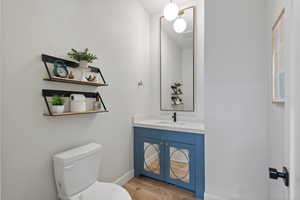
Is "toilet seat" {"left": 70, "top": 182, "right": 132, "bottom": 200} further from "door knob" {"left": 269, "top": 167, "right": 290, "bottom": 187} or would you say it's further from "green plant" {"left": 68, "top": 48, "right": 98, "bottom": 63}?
"green plant" {"left": 68, "top": 48, "right": 98, "bottom": 63}

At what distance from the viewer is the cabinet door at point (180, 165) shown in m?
1.88

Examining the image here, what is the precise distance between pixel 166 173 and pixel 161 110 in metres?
1.03

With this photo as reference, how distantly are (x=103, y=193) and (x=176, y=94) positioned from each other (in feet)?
5.82

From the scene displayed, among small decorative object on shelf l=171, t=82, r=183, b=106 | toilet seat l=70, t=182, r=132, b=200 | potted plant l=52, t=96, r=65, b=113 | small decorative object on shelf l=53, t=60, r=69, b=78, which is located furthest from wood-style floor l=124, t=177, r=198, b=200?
small decorative object on shelf l=53, t=60, r=69, b=78

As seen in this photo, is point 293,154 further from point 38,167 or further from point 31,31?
point 31,31

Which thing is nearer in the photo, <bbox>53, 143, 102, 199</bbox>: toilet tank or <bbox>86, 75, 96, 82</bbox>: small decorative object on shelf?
<bbox>53, 143, 102, 199</bbox>: toilet tank

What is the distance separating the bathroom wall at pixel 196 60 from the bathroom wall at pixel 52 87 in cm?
59

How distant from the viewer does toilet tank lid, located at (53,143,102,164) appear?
1.25 metres

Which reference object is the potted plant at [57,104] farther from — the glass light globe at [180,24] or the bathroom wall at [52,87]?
the glass light globe at [180,24]

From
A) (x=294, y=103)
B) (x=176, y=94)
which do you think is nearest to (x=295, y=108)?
(x=294, y=103)

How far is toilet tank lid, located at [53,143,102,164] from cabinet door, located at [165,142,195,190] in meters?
0.98

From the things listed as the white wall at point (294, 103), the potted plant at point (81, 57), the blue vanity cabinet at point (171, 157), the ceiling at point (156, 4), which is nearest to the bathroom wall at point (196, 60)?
the ceiling at point (156, 4)

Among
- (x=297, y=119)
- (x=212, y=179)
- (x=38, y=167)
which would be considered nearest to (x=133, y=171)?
(x=212, y=179)

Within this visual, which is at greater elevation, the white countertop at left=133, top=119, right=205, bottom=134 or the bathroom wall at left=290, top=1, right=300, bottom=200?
the bathroom wall at left=290, top=1, right=300, bottom=200
